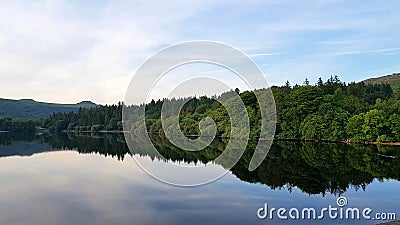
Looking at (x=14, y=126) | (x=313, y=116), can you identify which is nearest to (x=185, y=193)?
(x=313, y=116)

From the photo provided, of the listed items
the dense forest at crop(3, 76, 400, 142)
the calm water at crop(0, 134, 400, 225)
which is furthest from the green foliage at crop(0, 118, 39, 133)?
the calm water at crop(0, 134, 400, 225)

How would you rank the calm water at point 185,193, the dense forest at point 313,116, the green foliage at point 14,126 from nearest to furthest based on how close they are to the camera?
1. the calm water at point 185,193
2. the dense forest at point 313,116
3. the green foliage at point 14,126

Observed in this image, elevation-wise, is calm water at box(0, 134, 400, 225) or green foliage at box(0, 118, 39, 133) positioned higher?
green foliage at box(0, 118, 39, 133)

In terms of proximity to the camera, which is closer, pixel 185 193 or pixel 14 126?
pixel 185 193

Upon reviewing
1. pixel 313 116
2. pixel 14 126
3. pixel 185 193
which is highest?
pixel 313 116

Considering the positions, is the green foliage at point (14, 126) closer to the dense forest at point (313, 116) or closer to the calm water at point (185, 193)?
the dense forest at point (313, 116)

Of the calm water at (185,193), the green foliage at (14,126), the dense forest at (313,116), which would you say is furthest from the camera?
the green foliage at (14,126)

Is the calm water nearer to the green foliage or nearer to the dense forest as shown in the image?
the dense forest

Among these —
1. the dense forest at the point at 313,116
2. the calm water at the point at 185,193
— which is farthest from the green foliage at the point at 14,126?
the calm water at the point at 185,193

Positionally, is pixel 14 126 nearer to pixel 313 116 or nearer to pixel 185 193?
pixel 313 116

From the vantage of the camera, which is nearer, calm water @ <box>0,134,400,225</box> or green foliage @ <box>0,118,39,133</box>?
calm water @ <box>0,134,400,225</box>

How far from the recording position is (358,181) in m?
19.5

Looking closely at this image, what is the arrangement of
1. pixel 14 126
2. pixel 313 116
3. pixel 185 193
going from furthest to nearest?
1. pixel 14 126
2. pixel 313 116
3. pixel 185 193

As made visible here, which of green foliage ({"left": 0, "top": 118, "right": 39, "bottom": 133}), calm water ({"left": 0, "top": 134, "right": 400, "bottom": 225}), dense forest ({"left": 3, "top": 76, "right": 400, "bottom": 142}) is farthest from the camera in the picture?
green foliage ({"left": 0, "top": 118, "right": 39, "bottom": 133})
